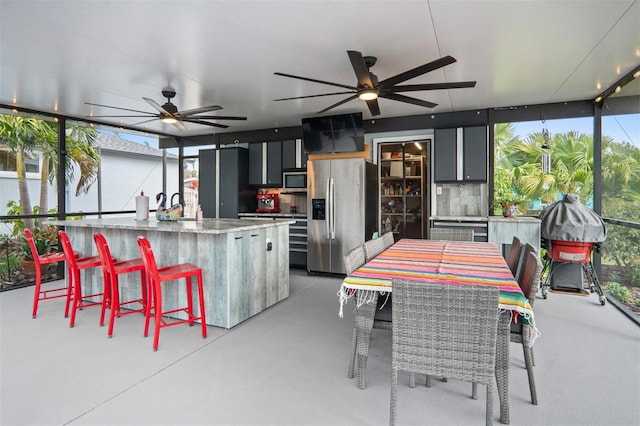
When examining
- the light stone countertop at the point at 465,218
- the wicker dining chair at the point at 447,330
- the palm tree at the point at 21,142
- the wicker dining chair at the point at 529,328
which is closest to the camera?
the wicker dining chair at the point at 447,330

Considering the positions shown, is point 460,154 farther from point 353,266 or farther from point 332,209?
point 353,266

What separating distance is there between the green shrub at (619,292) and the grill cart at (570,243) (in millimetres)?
190

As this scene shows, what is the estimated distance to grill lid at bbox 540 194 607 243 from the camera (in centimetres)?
422

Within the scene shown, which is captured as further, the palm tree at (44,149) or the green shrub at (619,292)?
the palm tree at (44,149)

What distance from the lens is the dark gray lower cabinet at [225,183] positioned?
6992 mm

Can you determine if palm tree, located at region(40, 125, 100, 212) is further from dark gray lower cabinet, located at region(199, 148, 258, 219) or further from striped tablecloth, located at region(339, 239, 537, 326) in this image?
striped tablecloth, located at region(339, 239, 537, 326)

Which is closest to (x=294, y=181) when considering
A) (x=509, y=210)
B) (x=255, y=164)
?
(x=255, y=164)

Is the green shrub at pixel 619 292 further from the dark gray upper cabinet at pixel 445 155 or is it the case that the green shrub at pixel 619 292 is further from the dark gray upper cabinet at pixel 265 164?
the dark gray upper cabinet at pixel 265 164

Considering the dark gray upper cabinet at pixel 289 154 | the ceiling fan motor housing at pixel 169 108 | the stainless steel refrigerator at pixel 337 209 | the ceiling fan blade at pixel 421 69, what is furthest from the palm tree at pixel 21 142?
the ceiling fan blade at pixel 421 69

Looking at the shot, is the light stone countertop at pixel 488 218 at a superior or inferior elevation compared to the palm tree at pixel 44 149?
inferior

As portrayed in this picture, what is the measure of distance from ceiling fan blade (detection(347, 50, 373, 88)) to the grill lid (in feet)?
10.0

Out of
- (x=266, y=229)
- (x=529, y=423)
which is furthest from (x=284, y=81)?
(x=529, y=423)

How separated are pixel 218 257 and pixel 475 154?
411cm

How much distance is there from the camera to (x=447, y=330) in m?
1.72
